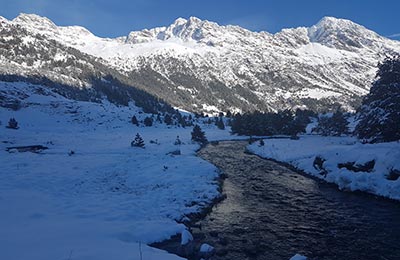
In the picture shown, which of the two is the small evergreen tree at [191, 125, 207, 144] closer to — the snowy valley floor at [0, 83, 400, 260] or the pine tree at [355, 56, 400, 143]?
the snowy valley floor at [0, 83, 400, 260]

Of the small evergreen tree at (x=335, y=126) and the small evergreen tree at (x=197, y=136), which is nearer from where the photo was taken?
the small evergreen tree at (x=197, y=136)

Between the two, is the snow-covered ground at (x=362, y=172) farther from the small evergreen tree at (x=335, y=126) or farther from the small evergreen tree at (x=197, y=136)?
the small evergreen tree at (x=335, y=126)

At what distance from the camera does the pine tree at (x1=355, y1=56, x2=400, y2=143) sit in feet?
151

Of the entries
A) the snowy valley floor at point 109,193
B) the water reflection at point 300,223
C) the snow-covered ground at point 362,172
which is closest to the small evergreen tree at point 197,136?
the snowy valley floor at point 109,193

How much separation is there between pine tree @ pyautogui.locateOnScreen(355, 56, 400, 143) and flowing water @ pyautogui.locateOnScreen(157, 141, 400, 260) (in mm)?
17410

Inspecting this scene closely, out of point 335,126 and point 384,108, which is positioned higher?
point 384,108

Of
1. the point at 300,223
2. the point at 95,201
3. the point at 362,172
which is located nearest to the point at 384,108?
the point at 362,172

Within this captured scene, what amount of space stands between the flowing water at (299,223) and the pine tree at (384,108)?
17.4 meters

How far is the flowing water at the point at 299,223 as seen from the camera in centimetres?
1905

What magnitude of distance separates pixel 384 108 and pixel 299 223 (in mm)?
32113

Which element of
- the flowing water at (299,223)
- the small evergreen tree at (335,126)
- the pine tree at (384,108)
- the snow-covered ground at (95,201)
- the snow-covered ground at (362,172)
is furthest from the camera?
the small evergreen tree at (335,126)

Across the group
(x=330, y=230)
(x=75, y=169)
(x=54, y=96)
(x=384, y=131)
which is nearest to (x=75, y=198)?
(x=75, y=169)

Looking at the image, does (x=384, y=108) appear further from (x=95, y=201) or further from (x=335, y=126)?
Result: (x=335, y=126)

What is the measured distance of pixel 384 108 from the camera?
155ft
